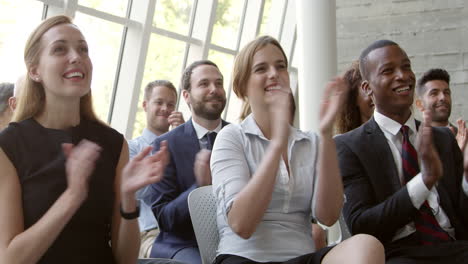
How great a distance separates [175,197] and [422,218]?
1336 millimetres

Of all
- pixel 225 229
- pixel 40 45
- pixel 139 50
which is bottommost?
pixel 225 229

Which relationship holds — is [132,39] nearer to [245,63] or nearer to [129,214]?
[245,63]

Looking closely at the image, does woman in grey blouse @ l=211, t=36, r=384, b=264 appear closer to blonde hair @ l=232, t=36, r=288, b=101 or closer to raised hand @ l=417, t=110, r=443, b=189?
blonde hair @ l=232, t=36, r=288, b=101

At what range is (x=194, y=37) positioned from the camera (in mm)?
8719

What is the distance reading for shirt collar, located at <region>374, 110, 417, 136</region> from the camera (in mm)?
2631

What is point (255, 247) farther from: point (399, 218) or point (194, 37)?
point (194, 37)

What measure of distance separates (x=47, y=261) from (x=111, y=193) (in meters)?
0.34

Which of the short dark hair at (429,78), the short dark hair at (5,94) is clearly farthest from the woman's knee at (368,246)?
the short dark hair at (429,78)

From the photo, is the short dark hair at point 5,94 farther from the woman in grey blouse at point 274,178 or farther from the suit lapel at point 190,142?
the woman in grey blouse at point 274,178

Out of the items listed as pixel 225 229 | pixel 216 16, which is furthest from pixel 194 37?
pixel 225 229

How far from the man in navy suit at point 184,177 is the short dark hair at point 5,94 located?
3.06 ft

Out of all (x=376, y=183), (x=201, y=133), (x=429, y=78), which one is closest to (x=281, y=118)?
(x=376, y=183)

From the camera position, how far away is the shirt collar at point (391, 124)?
8.63 feet

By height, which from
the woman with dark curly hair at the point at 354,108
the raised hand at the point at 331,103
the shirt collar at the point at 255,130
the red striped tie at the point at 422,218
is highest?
the woman with dark curly hair at the point at 354,108
